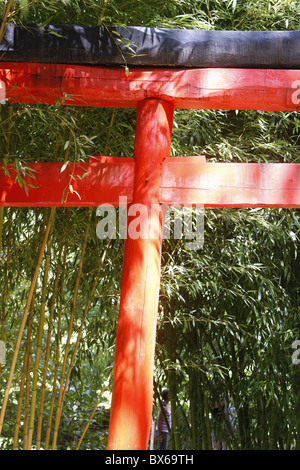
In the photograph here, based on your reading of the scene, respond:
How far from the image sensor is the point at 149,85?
2.50 metres

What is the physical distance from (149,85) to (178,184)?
0.46m

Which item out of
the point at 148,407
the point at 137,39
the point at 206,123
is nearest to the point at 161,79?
the point at 137,39

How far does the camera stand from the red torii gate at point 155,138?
246cm

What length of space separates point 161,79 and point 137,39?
197mm

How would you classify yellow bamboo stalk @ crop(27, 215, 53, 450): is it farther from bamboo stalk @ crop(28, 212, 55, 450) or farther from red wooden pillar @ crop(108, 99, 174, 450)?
red wooden pillar @ crop(108, 99, 174, 450)

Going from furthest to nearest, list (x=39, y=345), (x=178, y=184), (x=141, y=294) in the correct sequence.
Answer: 1. (x=39, y=345)
2. (x=178, y=184)
3. (x=141, y=294)

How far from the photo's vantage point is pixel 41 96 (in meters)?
2.51

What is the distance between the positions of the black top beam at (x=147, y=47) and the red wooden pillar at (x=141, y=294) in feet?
0.69

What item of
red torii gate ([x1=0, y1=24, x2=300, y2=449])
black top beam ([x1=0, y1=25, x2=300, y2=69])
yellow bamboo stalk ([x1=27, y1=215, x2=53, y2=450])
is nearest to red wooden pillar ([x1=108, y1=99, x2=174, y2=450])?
red torii gate ([x1=0, y1=24, x2=300, y2=449])

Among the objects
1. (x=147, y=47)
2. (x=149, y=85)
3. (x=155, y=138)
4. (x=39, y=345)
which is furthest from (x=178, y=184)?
(x=39, y=345)

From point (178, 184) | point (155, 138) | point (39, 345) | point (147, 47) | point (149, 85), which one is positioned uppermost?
point (147, 47)

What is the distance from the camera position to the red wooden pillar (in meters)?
2.24

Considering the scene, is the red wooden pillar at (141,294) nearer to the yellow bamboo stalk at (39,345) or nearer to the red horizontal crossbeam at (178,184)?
the red horizontal crossbeam at (178,184)

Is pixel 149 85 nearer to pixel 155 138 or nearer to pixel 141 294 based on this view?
pixel 155 138
